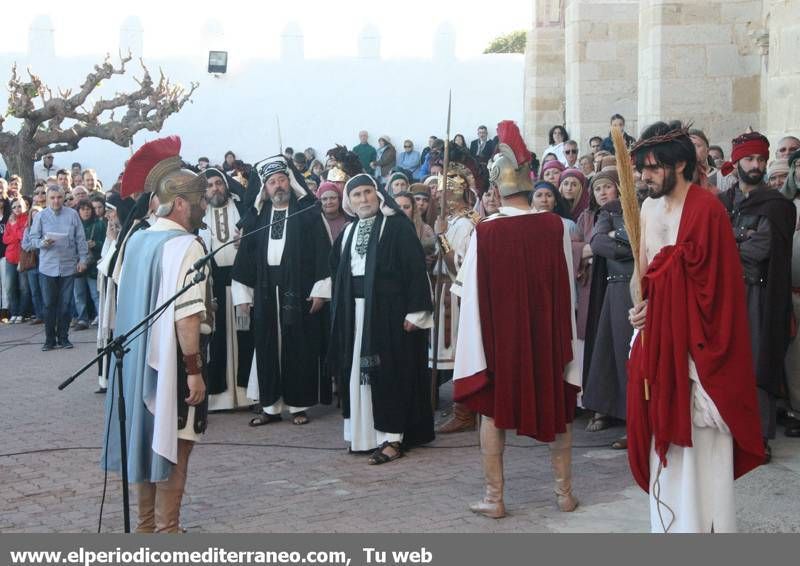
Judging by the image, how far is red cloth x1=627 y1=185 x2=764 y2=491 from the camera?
4.73 m

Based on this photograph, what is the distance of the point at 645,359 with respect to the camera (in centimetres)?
495

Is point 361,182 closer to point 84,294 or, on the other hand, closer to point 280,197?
point 280,197

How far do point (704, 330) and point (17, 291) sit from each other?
502 inches

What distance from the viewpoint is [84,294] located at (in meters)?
14.9

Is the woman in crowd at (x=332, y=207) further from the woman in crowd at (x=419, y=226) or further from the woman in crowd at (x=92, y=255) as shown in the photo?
the woman in crowd at (x=92, y=255)

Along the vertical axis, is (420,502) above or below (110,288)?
below

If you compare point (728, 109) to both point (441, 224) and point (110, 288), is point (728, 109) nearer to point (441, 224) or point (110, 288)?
point (441, 224)

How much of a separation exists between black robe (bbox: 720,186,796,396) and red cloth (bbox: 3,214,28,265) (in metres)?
10.4

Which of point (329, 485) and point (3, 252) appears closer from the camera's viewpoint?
point (329, 485)

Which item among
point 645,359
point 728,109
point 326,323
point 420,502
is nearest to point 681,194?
point 645,359

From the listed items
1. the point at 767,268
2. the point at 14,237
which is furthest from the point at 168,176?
the point at 14,237

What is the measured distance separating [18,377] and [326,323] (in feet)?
12.7

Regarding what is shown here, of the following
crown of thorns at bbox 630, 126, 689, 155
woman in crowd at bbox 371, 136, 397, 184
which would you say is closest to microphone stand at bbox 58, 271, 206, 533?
crown of thorns at bbox 630, 126, 689, 155

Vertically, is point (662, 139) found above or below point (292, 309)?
above
